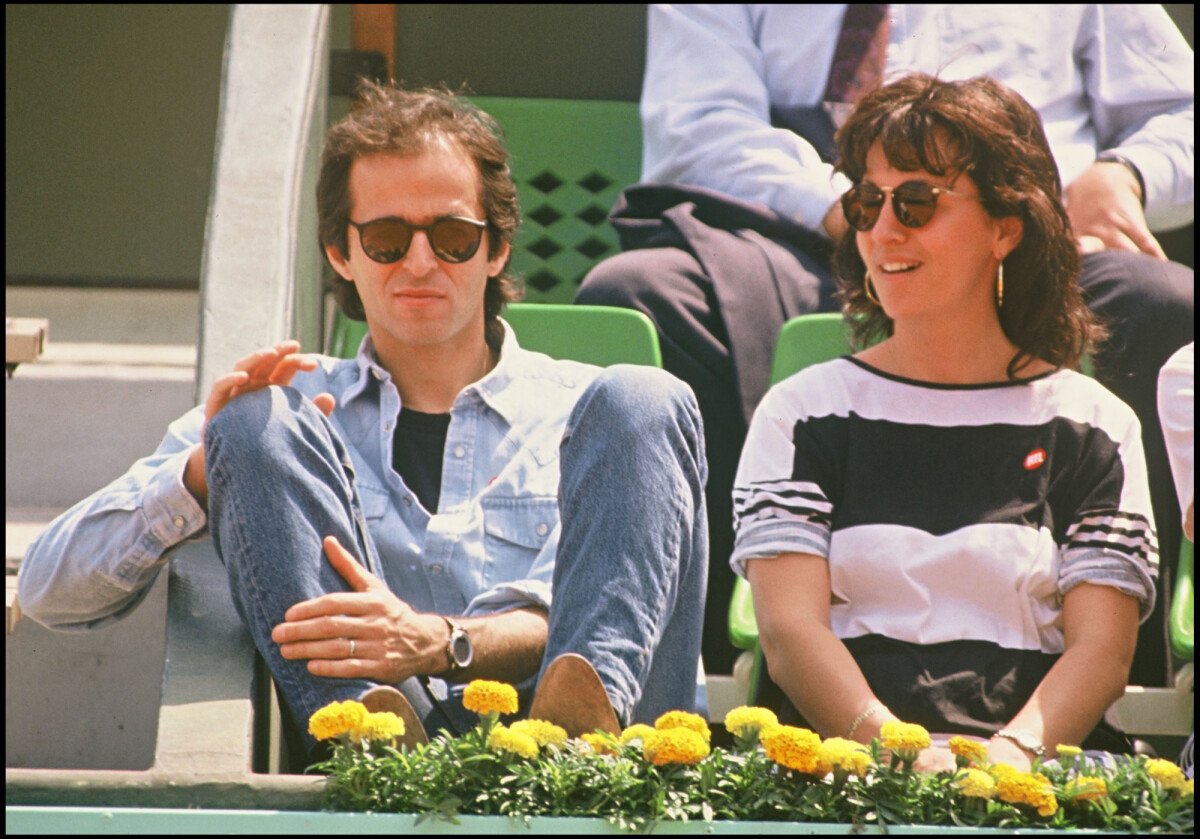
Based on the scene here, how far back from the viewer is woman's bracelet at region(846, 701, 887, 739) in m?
2.16

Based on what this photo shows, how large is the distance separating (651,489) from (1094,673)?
2.12 feet

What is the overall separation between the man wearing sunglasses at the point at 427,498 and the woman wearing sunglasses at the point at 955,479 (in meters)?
0.25

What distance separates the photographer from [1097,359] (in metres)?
3.01

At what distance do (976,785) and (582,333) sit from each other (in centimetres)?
141

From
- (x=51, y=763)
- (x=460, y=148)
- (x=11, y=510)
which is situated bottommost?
(x=51, y=763)

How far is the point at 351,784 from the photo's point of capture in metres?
1.74

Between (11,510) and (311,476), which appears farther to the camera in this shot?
(11,510)

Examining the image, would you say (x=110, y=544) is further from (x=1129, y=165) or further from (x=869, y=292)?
(x=1129, y=165)

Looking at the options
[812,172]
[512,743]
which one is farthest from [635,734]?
[812,172]

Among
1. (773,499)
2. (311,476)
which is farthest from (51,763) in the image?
(773,499)

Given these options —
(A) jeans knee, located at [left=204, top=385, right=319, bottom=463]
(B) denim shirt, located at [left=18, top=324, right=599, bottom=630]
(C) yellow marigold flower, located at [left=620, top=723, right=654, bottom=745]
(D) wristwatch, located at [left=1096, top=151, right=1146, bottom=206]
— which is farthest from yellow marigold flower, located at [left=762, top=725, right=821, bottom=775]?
(D) wristwatch, located at [left=1096, top=151, right=1146, bottom=206]

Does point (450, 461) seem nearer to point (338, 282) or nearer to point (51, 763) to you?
point (338, 282)

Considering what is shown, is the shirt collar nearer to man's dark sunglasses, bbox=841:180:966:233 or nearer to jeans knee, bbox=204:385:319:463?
jeans knee, bbox=204:385:319:463

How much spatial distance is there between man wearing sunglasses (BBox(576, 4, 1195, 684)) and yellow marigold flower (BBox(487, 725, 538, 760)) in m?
1.26
